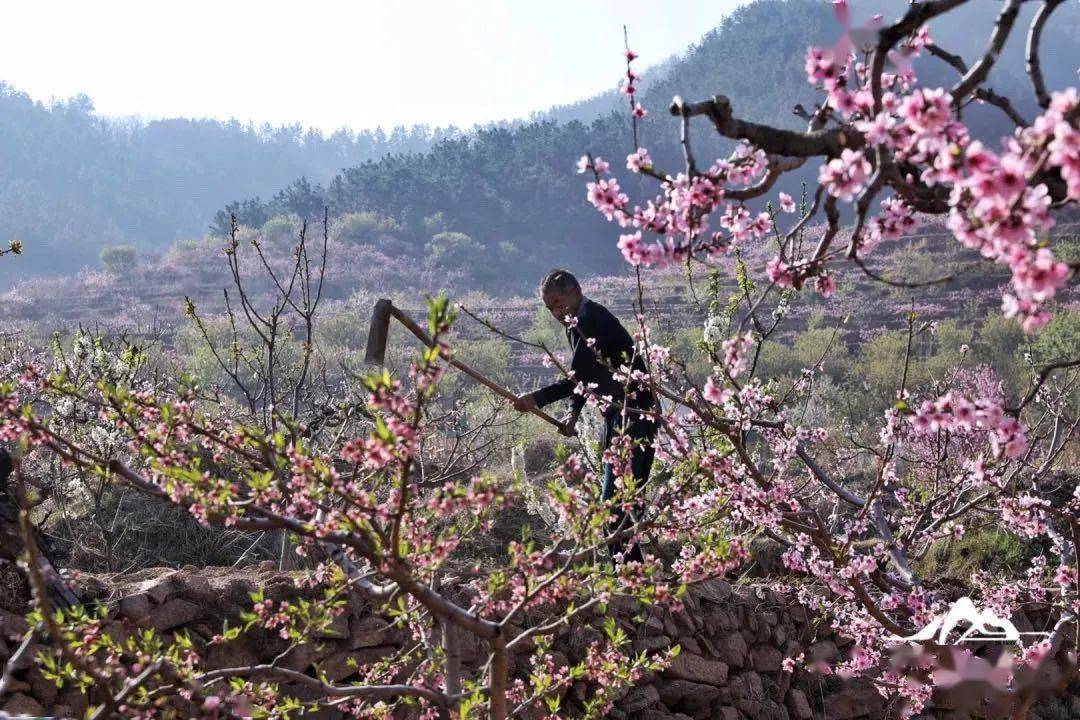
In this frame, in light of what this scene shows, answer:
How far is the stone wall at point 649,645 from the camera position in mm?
3674

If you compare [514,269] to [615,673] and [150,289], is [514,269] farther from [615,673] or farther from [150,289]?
[615,673]

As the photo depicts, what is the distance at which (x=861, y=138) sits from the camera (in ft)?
6.32

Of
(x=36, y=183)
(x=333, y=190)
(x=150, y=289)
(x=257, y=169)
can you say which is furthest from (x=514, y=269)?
(x=257, y=169)

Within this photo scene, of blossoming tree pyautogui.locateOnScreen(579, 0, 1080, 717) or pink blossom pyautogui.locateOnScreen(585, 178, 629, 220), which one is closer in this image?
blossoming tree pyautogui.locateOnScreen(579, 0, 1080, 717)

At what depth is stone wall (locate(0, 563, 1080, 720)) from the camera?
367cm

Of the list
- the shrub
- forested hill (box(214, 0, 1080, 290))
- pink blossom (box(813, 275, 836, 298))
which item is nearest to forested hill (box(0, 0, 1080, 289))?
forested hill (box(214, 0, 1080, 290))

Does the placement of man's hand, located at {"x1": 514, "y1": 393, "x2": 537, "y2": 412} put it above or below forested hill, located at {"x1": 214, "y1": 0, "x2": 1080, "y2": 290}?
below

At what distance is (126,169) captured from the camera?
183 feet

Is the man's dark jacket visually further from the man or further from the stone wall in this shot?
the stone wall

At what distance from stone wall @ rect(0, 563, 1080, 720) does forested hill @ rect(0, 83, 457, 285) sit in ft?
141

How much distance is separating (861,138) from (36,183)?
188ft

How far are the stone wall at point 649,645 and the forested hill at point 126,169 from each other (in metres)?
42.9

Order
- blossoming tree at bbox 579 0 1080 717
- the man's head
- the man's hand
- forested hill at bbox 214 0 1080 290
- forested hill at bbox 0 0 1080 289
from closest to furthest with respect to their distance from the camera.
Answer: blossoming tree at bbox 579 0 1080 717 → the man's hand → the man's head → forested hill at bbox 214 0 1080 290 → forested hill at bbox 0 0 1080 289

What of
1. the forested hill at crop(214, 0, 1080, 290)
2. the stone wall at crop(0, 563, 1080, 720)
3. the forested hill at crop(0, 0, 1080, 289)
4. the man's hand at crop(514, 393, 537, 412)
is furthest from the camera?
the forested hill at crop(0, 0, 1080, 289)
